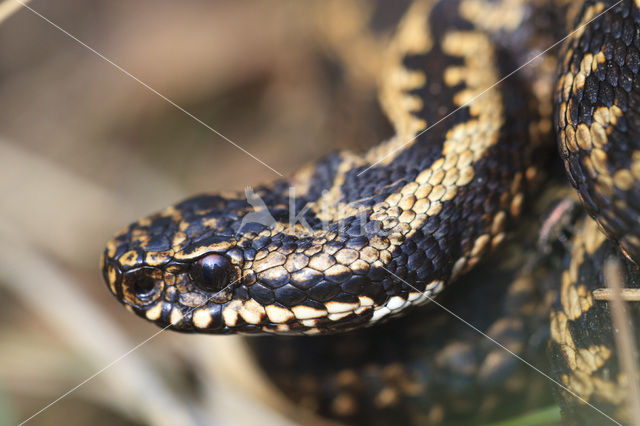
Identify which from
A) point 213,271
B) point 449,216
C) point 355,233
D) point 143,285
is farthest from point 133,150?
point 449,216

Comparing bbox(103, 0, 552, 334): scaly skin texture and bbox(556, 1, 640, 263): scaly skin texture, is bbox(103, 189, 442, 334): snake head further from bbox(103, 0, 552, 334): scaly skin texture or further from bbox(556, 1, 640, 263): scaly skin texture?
bbox(556, 1, 640, 263): scaly skin texture

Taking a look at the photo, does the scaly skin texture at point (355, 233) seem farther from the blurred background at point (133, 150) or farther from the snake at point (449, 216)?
the blurred background at point (133, 150)

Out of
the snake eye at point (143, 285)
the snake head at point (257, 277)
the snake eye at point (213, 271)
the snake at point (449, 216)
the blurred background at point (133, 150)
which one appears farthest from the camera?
the blurred background at point (133, 150)

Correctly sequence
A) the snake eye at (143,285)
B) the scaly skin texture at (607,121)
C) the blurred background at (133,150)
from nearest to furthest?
the scaly skin texture at (607,121) < the snake eye at (143,285) < the blurred background at (133,150)

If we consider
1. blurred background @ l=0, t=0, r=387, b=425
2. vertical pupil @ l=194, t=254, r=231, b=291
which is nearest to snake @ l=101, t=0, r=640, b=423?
vertical pupil @ l=194, t=254, r=231, b=291

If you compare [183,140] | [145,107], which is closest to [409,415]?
[183,140]

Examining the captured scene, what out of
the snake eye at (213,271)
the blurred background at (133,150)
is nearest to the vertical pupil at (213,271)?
the snake eye at (213,271)

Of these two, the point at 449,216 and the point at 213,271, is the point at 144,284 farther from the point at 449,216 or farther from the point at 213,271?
the point at 449,216
